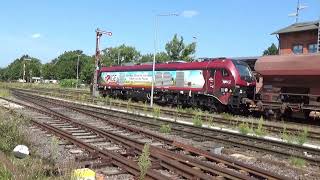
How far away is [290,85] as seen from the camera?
79.3 feet

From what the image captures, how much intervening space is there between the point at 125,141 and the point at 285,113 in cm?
1293

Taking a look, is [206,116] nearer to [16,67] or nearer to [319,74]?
[319,74]

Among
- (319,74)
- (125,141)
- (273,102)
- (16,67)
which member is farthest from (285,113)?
(16,67)

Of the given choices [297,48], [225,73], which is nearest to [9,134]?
[225,73]

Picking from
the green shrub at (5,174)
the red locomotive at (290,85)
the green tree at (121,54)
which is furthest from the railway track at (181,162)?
the green tree at (121,54)

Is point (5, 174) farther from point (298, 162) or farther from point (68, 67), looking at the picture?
point (68, 67)

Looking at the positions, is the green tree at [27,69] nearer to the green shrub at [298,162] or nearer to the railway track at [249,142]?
the railway track at [249,142]

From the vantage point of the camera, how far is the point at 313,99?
74.8 ft

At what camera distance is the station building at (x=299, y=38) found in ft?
135

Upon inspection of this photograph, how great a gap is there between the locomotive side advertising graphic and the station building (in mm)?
13662

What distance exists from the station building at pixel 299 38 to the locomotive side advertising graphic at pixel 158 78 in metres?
13.7

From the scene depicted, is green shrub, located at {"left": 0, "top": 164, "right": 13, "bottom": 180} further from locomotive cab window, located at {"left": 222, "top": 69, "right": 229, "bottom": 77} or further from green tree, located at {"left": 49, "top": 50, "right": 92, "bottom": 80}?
green tree, located at {"left": 49, "top": 50, "right": 92, "bottom": 80}

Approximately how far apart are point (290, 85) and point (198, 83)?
7.33m

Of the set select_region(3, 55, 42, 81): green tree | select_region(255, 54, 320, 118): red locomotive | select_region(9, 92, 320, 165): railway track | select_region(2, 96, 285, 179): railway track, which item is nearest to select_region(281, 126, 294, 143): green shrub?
select_region(9, 92, 320, 165): railway track
